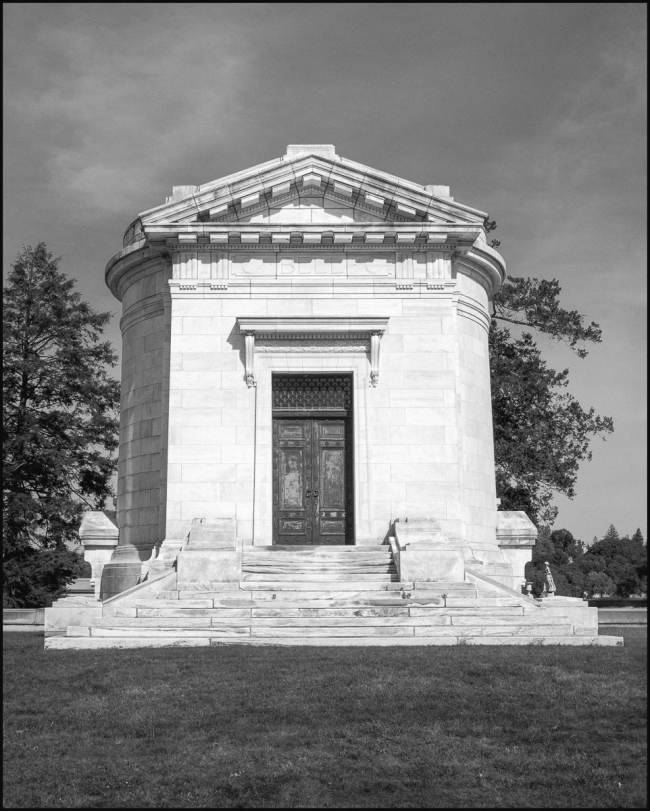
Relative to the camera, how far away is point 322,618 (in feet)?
55.9

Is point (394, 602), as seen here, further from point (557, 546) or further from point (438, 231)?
point (557, 546)

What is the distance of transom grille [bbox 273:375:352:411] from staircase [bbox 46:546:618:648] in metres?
→ 5.92

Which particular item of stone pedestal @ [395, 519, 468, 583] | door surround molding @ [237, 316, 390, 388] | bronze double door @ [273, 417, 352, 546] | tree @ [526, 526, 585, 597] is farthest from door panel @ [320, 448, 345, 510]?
tree @ [526, 526, 585, 597]

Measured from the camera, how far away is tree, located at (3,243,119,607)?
35.8 meters

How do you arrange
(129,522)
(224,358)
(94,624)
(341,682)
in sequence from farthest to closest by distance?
(129,522), (224,358), (94,624), (341,682)

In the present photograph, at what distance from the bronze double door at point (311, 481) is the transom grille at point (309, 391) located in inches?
16.4

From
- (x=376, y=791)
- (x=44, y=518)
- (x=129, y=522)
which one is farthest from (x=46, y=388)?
(x=376, y=791)

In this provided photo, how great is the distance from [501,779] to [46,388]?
105 feet

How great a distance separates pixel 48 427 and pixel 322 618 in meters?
23.9

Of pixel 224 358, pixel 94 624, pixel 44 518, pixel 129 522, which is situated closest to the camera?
pixel 94 624

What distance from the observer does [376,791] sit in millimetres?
8508

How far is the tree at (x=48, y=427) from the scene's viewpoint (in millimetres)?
35750

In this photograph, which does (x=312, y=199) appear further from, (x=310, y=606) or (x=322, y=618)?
(x=322, y=618)

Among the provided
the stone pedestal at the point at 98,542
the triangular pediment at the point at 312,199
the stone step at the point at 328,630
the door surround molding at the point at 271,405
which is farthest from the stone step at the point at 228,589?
the triangular pediment at the point at 312,199
